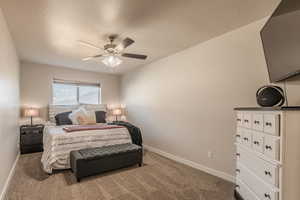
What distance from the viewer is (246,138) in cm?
193

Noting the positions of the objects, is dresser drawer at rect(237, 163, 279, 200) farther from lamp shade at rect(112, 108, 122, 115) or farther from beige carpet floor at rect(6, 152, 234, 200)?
lamp shade at rect(112, 108, 122, 115)

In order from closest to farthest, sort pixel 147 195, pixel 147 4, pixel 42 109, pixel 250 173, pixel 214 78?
pixel 250 173
pixel 147 4
pixel 147 195
pixel 214 78
pixel 42 109

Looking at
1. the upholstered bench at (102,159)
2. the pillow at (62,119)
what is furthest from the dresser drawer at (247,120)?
the pillow at (62,119)

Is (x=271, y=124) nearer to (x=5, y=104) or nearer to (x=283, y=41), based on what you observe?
(x=283, y=41)

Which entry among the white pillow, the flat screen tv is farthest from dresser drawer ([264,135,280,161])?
the white pillow

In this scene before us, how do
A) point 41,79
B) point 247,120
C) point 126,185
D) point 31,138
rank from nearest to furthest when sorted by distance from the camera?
point 247,120 → point 126,185 → point 31,138 → point 41,79

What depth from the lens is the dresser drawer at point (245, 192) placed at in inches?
68.9

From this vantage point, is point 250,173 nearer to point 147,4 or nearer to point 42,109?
point 147,4

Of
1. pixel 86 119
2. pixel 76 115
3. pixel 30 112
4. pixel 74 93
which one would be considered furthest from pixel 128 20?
pixel 74 93

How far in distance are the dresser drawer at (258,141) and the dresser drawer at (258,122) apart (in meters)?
0.06

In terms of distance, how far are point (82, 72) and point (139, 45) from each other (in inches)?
123

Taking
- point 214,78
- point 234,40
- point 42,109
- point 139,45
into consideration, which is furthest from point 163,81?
point 42,109

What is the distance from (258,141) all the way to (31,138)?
16.4 feet

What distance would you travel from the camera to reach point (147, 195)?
2.25 m
